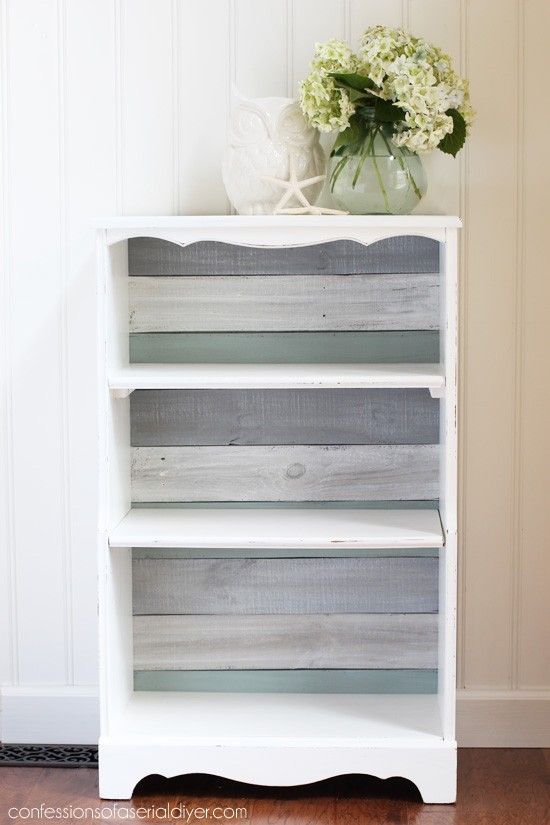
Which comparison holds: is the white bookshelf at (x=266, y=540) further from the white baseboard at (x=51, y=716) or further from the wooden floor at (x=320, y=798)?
the white baseboard at (x=51, y=716)

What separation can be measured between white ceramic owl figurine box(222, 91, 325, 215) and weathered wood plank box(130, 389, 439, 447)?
48 cm

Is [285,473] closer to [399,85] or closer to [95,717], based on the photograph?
[95,717]

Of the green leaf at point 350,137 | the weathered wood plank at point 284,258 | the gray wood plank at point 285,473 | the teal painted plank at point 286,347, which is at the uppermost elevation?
the green leaf at point 350,137

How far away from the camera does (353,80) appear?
6.78 feet

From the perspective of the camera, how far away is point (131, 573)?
2455 mm

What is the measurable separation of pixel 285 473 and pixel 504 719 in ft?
2.60

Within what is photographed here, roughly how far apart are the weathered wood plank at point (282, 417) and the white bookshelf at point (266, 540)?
0.10m

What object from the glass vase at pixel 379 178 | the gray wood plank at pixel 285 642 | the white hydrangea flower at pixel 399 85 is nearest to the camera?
the white hydrangea flower at pixel 399 85

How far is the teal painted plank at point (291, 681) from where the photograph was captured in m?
2.45

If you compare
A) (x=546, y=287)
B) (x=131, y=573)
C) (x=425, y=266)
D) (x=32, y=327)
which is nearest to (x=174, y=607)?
(x=131, y=573)

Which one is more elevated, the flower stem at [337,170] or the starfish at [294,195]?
the flower stem at [337,170]

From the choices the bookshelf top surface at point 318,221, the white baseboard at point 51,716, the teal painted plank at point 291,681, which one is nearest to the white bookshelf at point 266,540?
the bookshelf top surface at point 318,221

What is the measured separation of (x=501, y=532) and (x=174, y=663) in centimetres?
85

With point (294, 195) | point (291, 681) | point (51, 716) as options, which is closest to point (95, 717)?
point (51, 716)
